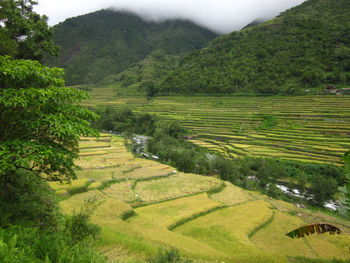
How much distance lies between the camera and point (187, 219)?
16.6 metres

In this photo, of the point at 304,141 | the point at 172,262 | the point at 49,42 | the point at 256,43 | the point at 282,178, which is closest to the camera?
the point at 172,262

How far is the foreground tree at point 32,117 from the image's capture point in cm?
447

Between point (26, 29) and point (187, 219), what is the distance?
17.3 m

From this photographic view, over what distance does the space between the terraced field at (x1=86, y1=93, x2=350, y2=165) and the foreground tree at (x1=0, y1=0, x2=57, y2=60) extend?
32876 mm

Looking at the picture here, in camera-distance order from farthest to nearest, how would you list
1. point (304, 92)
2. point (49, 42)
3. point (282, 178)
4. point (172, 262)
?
point (304, 92) < point (282, 178) < point (49, 42) < point (172, 262)

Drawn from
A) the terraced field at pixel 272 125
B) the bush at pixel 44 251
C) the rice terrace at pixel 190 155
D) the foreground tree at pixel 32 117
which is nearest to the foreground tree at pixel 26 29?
the rice terrace at pixel 190 155

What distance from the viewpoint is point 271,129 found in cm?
5025

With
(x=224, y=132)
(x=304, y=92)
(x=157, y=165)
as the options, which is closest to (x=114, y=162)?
(x=157, y=165)

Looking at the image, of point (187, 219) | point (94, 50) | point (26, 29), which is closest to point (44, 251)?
point (187, 219)

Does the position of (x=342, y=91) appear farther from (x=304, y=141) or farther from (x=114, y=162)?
(x=114, y=162)

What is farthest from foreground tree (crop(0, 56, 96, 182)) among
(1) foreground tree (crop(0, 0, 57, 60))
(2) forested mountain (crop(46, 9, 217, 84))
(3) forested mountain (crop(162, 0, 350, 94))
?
(2) forested mountain (crop(46, 9, 217, 84))

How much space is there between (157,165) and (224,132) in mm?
25477

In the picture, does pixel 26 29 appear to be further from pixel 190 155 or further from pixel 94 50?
pixel 94 50

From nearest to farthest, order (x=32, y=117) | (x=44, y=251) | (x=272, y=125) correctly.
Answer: (x=44, y=251), (x=32, y=117), (x=272, y=125)
